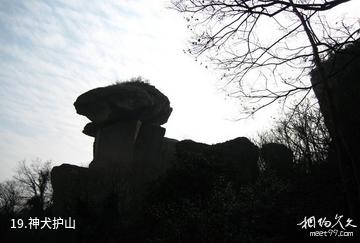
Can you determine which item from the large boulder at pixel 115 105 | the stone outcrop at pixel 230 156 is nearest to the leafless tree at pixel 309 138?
the stone outcrop at pixel 230 156

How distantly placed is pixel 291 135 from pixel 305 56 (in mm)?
13978

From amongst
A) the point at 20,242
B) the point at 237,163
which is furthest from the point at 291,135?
the point at 20,242

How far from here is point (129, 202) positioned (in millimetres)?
16203

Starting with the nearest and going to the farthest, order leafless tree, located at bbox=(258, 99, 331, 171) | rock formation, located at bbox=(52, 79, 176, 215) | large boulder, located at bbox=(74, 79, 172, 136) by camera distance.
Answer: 1. leafless tree, located at bbox=(258, 99, 331, 171)
2. rock formation, located at bbox=(52, 79, 176, 215)
3. large boulder, located at bbox=(74, 79, 172, 136)

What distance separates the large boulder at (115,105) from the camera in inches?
980

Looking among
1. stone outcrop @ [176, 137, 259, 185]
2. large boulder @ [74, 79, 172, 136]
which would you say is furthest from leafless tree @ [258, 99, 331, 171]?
large boulder @ [74, 79, 172, 136]

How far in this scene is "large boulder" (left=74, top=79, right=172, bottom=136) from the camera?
2489 centimetres

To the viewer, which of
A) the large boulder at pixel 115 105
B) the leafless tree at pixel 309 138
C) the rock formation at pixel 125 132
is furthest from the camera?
the large boulder at pixel 115 105

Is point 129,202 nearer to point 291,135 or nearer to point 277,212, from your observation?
point 277,212

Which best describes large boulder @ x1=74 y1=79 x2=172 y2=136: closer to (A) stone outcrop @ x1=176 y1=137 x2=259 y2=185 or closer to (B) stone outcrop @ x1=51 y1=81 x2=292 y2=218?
(B) stone outcrop @ x1=51 y1=81 x2=292 y2=218

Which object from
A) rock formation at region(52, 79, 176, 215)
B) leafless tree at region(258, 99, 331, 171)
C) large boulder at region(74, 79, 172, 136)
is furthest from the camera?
large boulder at region(74, 79, 172, 136)

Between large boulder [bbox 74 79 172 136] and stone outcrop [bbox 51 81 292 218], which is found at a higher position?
large boulder [bbox 74 79 172 136]

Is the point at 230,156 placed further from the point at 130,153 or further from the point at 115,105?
the point at 115,105

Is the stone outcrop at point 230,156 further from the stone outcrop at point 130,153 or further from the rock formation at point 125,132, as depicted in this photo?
the rock formation at point 125,132
